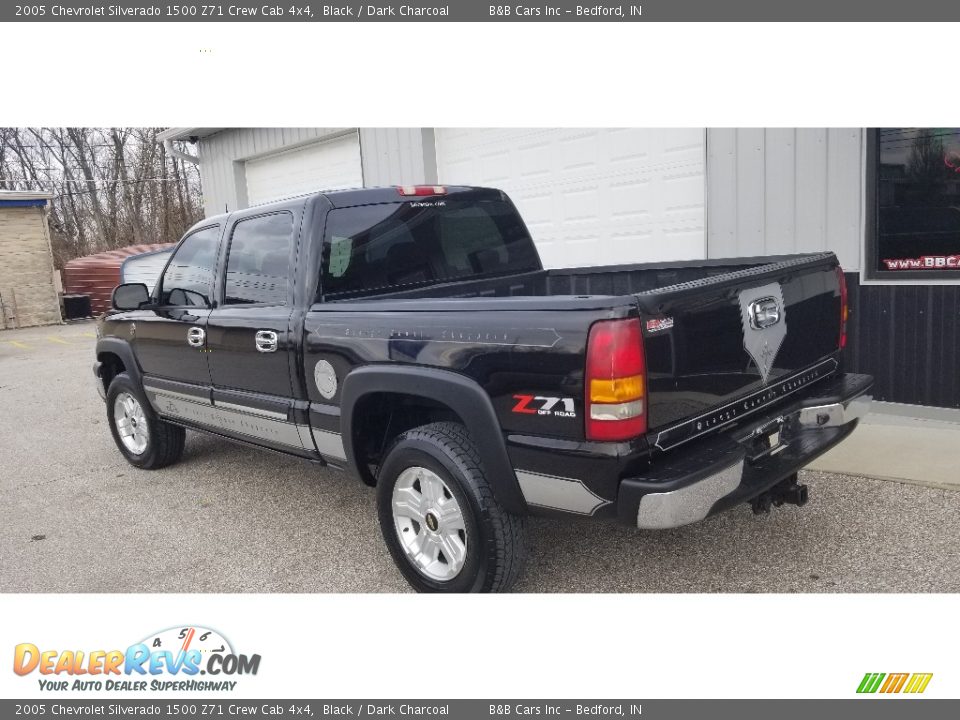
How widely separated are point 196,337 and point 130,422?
166cm

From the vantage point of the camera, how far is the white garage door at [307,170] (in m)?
10.4

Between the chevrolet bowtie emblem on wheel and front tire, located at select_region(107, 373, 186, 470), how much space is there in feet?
13.7

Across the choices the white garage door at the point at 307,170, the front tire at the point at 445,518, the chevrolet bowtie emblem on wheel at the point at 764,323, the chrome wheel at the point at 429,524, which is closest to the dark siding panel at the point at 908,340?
the chevrolet bowtie emblem on wheel at the point at 764,323

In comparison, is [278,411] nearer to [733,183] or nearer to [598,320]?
[598,320]

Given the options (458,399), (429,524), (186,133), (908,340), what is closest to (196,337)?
(429,524)

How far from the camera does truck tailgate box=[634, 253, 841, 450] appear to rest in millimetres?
2816

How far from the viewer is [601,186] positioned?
7.46 metres

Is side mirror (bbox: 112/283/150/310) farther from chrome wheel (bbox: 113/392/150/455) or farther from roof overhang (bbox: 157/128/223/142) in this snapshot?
roof overhang (bbox: 157/128/223/142)

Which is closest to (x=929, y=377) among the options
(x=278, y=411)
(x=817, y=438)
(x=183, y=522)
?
(x=817, y=438)

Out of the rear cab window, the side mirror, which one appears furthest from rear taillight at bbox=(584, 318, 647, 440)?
the side mirror

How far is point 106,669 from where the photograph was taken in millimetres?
3053

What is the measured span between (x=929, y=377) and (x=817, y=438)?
120 inches

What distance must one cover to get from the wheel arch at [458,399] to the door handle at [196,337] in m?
1.55

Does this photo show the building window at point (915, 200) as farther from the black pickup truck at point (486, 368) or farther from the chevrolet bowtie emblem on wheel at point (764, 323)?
the chevrolet bowtie emblem on wheel at point (764, 323)
